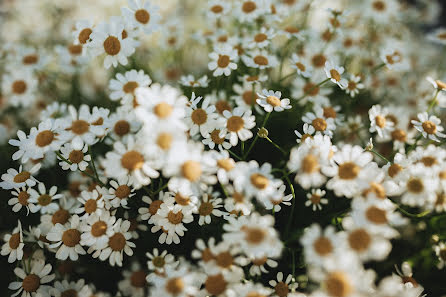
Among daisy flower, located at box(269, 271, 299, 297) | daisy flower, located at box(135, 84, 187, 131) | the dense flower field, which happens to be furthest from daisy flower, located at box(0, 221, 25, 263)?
daisy flower, located at box(269, 271, 299, 297)

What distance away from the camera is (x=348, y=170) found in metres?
1.23

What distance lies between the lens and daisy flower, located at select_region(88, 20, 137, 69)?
1568mm

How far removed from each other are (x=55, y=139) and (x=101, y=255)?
0.54 metres

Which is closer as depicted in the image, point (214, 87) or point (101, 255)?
point (101, 255)

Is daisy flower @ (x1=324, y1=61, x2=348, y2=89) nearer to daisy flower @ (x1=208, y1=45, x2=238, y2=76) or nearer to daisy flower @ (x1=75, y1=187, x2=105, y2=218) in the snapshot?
daisy flower @ (x1=208, y1=45, x2=238, y2=76)

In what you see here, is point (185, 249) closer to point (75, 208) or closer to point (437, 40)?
point (75, 208)

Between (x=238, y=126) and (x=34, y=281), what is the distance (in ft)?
3.66

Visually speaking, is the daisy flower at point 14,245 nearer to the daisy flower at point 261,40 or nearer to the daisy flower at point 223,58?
the daisy flower at point 223,58

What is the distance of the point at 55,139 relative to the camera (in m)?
1.40

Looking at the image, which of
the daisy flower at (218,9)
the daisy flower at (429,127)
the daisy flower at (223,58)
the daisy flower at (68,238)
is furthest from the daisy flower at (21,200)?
the daisy flower at (429,127)

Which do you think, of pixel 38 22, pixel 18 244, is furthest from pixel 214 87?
pixel 38 22

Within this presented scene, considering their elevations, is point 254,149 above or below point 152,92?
below

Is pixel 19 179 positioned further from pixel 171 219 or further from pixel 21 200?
pixel 171 219

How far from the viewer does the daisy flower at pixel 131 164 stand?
1.17 meters
